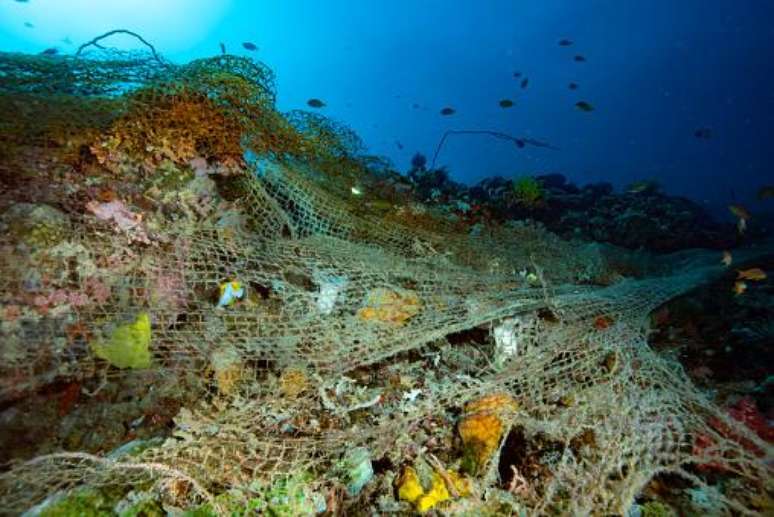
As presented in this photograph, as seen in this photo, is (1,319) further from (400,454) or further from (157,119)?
(400,454)

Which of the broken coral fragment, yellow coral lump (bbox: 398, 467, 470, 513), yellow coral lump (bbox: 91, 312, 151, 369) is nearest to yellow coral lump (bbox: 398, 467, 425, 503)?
yellow coral lump (bbox: 398, 467, 470, 513)

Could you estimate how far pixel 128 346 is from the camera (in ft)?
8.86

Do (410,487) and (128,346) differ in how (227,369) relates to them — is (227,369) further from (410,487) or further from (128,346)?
(410,487)

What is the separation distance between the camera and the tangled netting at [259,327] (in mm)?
2105

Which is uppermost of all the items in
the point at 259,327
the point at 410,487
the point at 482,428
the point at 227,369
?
the point at 259,327

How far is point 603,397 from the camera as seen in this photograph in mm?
2314

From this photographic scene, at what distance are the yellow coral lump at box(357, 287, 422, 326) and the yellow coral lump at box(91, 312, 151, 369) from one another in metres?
1.69

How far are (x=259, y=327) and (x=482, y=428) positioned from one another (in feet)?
6.17

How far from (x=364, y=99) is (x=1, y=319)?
143 metres

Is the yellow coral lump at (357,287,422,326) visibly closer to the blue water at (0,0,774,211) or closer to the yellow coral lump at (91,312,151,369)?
the yellow coral lump at (91,312,151,369)

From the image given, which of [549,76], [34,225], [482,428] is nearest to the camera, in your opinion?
[482,428]

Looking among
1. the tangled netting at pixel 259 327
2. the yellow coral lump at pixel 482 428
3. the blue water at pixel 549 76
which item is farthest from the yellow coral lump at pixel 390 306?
the blue water at pixel 549 76

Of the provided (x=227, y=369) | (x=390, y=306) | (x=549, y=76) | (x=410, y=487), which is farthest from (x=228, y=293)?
(x=549, y=76)

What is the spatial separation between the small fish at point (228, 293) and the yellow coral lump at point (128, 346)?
2.23 feet
